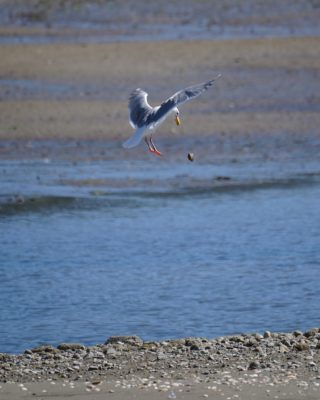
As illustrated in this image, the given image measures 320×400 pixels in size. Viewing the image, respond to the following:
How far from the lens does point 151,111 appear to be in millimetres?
10500

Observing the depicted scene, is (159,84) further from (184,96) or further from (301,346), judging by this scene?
(301,346)

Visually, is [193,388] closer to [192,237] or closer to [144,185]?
[192,237]

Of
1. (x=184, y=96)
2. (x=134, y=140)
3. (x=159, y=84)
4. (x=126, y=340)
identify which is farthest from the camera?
(x=159, y=84)

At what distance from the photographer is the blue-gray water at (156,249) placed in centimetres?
960

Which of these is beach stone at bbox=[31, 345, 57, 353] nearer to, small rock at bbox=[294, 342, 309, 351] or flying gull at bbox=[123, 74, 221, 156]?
small rock at bbox=[294, 342, 309, 351]

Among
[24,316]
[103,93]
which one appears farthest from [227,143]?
[24,316]

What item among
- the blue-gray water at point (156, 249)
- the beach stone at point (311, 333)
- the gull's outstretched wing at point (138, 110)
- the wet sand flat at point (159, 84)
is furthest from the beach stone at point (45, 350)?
the wet sand flat at point (159, 84)

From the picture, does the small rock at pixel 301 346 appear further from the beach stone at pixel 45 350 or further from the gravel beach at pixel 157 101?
the beach stone at pixel 45 350

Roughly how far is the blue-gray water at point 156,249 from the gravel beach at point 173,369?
80 cm

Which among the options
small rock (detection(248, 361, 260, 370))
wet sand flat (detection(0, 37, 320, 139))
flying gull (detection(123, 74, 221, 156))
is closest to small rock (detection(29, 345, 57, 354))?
small rock (detection(248, 361, 260, 370))

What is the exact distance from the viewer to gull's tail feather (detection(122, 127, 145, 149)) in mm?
10000

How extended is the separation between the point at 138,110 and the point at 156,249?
1682 millimetres

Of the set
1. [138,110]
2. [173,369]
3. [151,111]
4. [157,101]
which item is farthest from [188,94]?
[157,101]

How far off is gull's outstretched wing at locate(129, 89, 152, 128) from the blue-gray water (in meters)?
1.34
